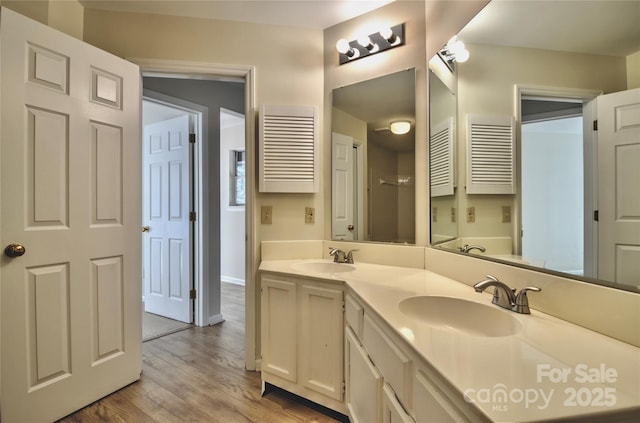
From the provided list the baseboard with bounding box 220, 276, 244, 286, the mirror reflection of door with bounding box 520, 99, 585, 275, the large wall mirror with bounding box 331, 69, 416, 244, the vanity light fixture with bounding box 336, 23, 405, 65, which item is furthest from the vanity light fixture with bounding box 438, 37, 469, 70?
the baseboard with bounding box 220, 276, 244, 286

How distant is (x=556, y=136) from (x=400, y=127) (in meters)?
0.98

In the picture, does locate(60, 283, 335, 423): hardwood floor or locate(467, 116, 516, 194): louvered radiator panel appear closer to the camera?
locate(467, 116, 516, 194): louvered radiator panel

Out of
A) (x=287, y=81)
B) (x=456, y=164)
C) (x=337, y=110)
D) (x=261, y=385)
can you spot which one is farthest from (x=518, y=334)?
(x=287, y=81)

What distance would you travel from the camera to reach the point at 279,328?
5.53 feet

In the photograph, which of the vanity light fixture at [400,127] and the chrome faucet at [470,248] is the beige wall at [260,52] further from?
the chrome faucet at [470,248]

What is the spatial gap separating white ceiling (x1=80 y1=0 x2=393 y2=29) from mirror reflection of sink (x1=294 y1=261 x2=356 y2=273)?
166 centimetres

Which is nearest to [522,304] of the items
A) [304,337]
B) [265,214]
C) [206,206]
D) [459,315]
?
[459,315]

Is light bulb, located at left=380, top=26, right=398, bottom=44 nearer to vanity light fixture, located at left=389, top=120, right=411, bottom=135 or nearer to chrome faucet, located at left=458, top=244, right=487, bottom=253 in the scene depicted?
vanity light fixture, located at left=389, top=120, right=411, bottom=135

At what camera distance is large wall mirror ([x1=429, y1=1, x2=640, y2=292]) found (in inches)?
30.1

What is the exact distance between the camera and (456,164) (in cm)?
151

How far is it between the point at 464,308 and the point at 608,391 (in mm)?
555

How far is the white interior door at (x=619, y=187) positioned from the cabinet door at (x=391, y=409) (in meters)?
0.67

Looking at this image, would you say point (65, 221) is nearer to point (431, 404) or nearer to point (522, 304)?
point (431, 404)

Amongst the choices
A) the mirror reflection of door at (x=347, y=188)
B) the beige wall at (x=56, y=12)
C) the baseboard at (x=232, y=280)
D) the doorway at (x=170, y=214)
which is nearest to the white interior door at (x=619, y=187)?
the mirror reflection of door at (x=347, y=188)
